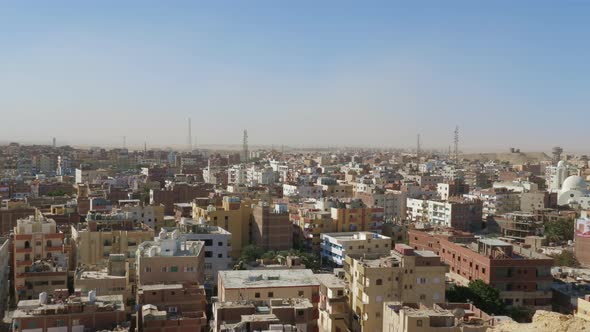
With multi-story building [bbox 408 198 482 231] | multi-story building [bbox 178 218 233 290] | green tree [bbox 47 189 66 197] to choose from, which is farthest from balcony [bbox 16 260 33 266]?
green tree [bbox 47 189 66 197]

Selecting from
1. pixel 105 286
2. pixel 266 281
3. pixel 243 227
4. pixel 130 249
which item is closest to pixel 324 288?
pixel 266 281

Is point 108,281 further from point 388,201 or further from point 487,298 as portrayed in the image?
point 388,201

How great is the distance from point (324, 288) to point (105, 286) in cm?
741

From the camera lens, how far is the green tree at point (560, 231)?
43125 millimetres

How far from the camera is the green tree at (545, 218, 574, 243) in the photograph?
4312 cm

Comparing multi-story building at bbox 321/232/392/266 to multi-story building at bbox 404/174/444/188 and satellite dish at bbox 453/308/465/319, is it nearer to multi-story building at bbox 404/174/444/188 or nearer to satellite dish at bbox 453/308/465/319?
satellite dish at bbox 453/308/465/319

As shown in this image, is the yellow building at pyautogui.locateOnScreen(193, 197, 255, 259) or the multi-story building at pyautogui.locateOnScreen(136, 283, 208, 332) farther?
the yellow building at pyautogui.locateOnScreen(193, 197, 255, 259)

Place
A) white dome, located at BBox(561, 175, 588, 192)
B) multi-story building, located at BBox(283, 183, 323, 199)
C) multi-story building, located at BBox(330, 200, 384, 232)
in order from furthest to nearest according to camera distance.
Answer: white dome, located at BBox(561, 175, 588, 192) < multi-story building, located at BBox(283, 183, 323, 199) < multi-story building, located at BBox(330, 200, 384, 232)

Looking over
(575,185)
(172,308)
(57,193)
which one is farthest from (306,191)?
(172,308)

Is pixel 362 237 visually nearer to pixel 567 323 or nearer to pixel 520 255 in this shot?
pixel 520 255

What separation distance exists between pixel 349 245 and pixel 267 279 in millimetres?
10217

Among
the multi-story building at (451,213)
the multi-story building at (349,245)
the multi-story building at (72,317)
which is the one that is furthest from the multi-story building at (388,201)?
the multi-story building at (72,317)

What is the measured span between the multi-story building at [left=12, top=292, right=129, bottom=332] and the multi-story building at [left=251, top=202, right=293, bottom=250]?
57.1ft

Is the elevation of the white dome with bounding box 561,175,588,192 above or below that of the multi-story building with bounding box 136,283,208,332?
above
